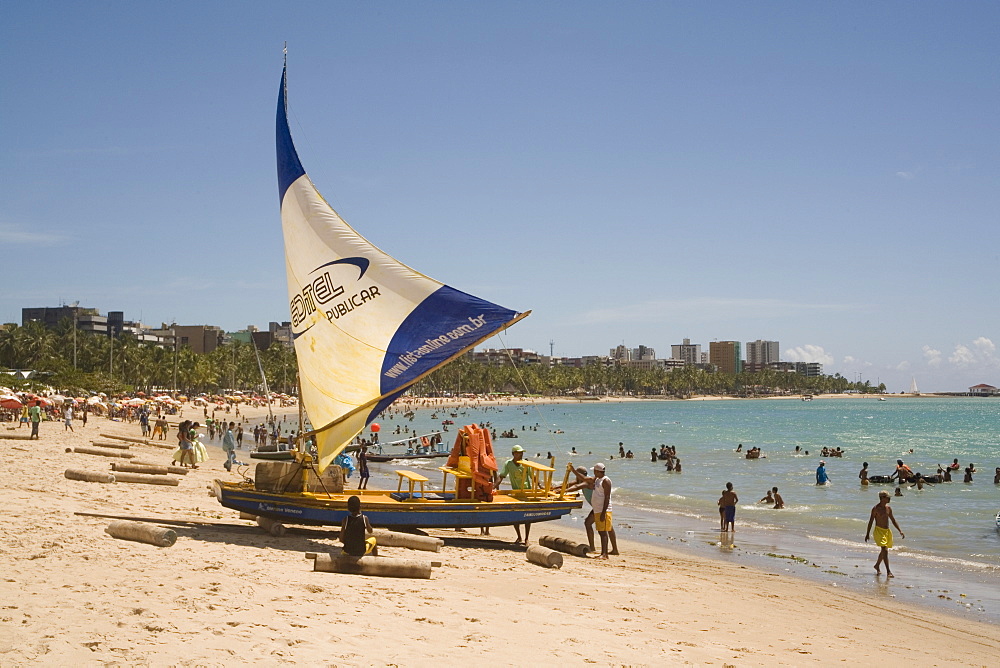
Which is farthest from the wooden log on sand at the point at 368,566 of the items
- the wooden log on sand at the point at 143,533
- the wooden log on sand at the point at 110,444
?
the wooden log on sand at the point at 110,444

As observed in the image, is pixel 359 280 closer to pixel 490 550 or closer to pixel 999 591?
pixel 490 550

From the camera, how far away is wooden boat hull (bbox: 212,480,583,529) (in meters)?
13.9

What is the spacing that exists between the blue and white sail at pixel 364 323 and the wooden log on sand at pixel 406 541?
1537mm

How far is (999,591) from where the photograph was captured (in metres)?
15.0

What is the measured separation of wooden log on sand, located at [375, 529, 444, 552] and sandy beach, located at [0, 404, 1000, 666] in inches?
8.4

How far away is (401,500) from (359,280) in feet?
13.2

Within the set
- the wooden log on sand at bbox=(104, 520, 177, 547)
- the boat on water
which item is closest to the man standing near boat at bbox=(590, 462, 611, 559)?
the boat on water

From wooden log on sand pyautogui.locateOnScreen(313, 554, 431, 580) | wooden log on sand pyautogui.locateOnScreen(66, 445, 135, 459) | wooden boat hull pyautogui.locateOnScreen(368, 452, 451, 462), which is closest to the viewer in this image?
wooden log on sand pyautogui.locateOnScreen(313, 554, 431, 580)

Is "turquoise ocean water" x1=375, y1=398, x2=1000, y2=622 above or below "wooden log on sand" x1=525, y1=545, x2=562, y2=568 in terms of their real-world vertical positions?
below

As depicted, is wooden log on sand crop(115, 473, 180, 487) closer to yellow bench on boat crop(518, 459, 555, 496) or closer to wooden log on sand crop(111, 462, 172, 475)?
wooden log on sand crop(111, 462, 172, 475)

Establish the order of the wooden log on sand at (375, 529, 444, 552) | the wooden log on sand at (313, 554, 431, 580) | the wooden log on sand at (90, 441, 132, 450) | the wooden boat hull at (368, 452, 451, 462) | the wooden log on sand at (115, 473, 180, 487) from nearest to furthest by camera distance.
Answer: the wooden log on sand at (313, 554, 431, 580) < the wooden log on sand at (375, 529, 444, 552) < the wooden log on sand at (115, 473, 180, 487) < the wooden log on sand at (90, 441, 132, 450) < the wooden boat hull at (368, 452, 451, 462)

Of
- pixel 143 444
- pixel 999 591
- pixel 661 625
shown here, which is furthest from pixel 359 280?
pixel 143 444

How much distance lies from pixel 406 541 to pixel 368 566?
110 inches

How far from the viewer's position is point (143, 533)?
11422mm
